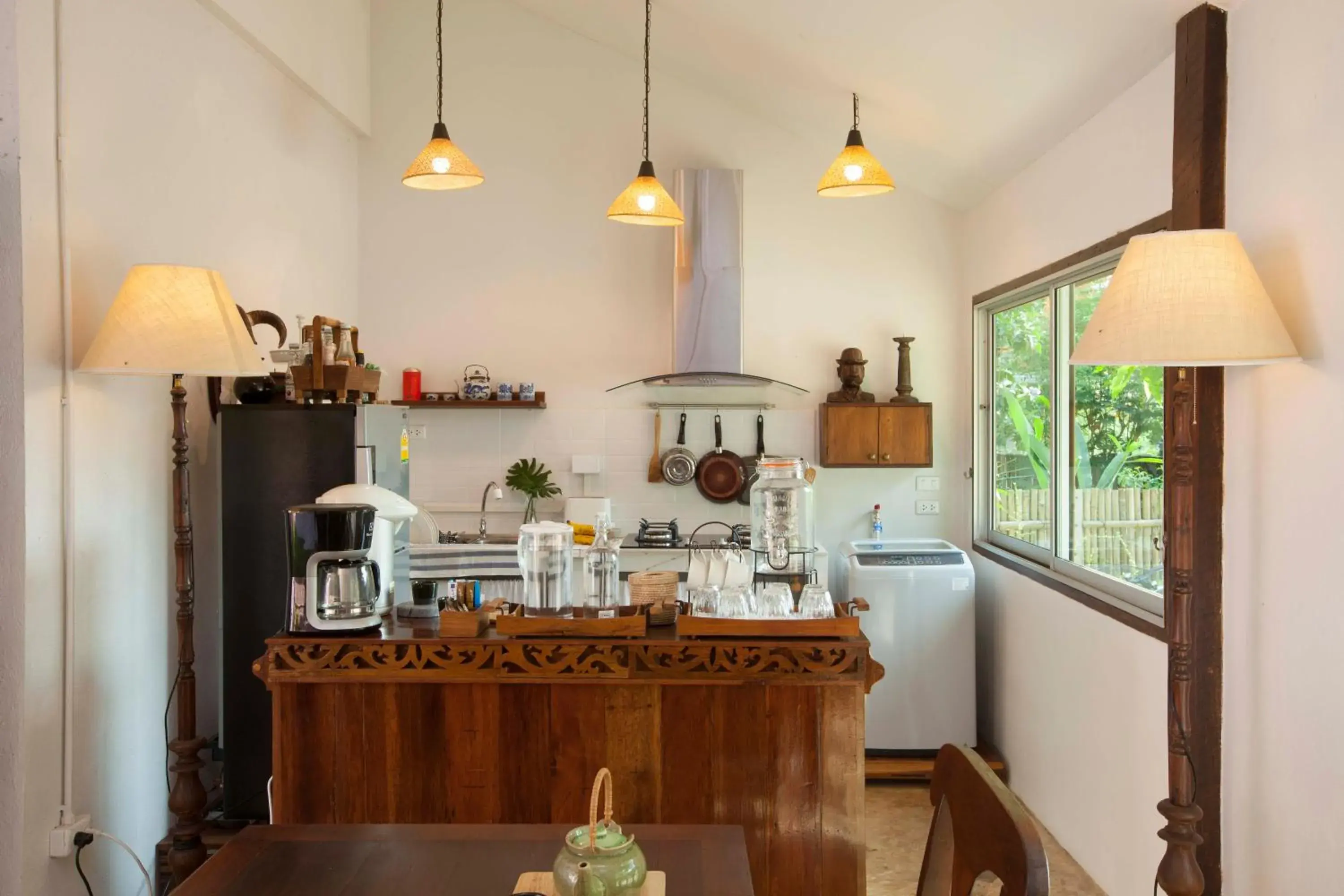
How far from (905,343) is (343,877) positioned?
4159 millimetres

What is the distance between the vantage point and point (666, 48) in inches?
203

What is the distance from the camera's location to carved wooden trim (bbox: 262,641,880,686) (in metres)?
2.68

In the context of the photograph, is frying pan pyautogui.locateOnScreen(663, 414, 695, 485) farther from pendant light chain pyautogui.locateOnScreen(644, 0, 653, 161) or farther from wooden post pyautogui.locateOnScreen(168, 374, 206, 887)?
wooden post pyautogui.locateOnScreen(168, 374, 206, 887)

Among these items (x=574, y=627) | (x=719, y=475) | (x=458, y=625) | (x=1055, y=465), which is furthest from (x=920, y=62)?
(x=458, y=625)

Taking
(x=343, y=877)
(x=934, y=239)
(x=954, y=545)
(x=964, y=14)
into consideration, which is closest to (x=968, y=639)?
(x=954, y=545)

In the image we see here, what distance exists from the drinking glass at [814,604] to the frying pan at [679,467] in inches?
107

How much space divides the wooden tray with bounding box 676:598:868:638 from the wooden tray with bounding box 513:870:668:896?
1.04m

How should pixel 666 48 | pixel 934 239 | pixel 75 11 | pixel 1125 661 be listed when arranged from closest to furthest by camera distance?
pixel 75 11 < pixel 1125 661 < pixel 666 48 < pixel 934 239

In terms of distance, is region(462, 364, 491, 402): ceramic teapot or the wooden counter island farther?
region(462, 364, 491, 402): ceramic teapot

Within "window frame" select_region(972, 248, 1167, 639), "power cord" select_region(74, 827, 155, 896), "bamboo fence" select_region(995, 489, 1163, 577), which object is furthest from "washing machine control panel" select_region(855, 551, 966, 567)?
"power cord" select_region(74, 827, 155, 896)

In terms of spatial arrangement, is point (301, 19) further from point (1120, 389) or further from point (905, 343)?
point (1120, 389)

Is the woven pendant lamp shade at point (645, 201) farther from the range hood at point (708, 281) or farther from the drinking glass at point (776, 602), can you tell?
the drinking glass at point (776, 602)

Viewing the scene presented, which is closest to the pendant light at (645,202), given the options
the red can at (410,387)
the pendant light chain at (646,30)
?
the pendant light chain at (646,30)

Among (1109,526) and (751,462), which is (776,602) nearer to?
(1109,526)
